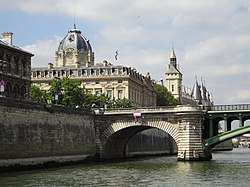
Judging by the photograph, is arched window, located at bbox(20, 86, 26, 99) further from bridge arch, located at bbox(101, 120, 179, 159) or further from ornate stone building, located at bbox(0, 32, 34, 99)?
bridge arch, located at bbox(101, 120, 179, 159)

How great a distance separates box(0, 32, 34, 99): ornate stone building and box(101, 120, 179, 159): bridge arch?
12.4 metres

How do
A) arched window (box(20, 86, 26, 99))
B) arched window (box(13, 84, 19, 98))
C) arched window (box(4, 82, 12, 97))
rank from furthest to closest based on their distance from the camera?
1. arched window (box(20, 86, 26, 99))
2. arched window (box(13, 84, 19, 98))
3. arched window (box(4, 82, 12, 97))

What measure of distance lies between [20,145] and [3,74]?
703 inches

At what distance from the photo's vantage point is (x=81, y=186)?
146ft

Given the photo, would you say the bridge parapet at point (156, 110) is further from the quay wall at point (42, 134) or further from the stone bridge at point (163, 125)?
the quay wall at point (42, 134)

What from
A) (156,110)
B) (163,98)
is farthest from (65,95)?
(163,98)

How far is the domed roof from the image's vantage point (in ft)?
479

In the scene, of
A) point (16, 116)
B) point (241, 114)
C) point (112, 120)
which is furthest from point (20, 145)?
point (241, 114)

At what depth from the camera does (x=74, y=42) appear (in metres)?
146

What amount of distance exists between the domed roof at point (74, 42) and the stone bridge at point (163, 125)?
219 ft

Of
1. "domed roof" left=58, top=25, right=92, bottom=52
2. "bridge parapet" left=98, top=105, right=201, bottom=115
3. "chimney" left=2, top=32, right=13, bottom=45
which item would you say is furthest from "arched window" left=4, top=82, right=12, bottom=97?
"domed roof" left=58, top=25, right=92, bottom=52

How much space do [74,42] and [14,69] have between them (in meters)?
69.9

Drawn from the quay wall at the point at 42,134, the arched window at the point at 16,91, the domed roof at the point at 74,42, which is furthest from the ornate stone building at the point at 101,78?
the quay wall at the point at 42,134

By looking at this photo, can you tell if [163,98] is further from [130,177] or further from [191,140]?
[130,177]
